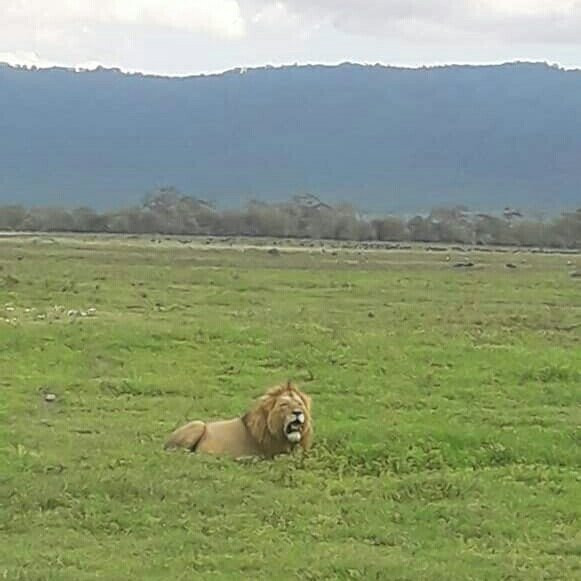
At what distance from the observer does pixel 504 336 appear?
78.0 ft

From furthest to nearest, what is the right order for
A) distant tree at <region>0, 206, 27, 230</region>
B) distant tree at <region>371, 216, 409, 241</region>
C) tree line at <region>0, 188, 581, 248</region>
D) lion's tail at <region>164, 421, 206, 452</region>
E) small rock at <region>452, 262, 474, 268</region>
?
distant tree at <region>0, 206, 27, 230</region> < distant tree at <region>371, 216, 409, 241</region> < tree line at <region>0, 188, 581, 248</region> < small rock at <region>452, 262, 474, 268</region> < lion's tail at <region>164, 421, 206, 452</region>

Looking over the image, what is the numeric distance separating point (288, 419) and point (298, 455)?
344 millimetres

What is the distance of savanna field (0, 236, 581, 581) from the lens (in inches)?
384

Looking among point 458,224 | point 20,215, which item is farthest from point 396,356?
point 20,215

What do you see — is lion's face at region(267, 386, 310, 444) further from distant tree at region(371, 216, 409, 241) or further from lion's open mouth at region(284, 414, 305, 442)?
distant tree at region(371, 216, 409, 241)

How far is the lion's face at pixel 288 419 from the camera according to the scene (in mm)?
Result: 13328

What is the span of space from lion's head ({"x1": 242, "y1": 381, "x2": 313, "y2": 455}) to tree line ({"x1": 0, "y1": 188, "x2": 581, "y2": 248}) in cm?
7623

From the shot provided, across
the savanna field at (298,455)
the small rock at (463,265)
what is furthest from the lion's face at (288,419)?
the small rock at (463,265)

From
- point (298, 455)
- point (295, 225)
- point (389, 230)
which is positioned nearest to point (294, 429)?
point (298, 455)

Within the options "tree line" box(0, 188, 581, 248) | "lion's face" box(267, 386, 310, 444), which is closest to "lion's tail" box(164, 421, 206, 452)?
"lion's face" box(267, 386, 310, 444)

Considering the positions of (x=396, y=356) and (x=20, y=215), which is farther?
(x=20, y=215)

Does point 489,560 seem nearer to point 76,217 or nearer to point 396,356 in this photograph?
point 396,356

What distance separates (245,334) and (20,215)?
81125 millimetres

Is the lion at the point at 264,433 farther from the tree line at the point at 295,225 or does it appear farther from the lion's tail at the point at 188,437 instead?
the tree line at the point at 295,225
